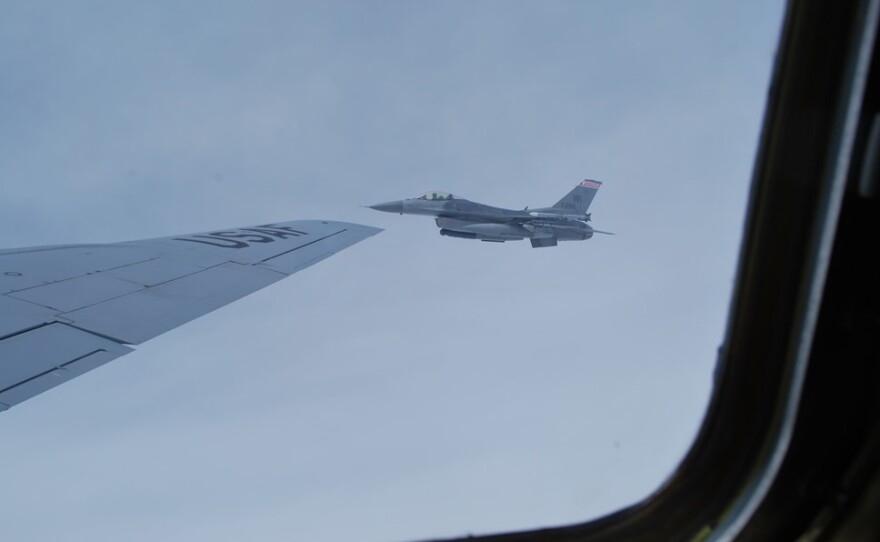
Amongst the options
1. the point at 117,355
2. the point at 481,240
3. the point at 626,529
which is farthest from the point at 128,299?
the point at 481,240

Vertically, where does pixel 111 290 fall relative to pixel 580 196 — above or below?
below

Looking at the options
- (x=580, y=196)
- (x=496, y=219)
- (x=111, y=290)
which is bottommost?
(x=111, y=290)

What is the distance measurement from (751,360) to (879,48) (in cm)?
101

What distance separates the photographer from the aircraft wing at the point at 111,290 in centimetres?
319

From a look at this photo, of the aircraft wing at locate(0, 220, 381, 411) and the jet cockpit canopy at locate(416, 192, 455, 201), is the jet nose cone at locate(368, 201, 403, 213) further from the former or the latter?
the aircraft wing at locate(0, 220, 381, 411)

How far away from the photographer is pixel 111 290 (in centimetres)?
434

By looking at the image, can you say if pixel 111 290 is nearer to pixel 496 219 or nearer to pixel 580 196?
pixel 496 219

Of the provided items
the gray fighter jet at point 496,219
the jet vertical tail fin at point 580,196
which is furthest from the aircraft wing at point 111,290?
the jet vertical tail fin at point 580,196

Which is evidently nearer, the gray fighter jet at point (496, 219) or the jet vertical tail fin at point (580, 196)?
the gray fighter jet at point (496, 219)

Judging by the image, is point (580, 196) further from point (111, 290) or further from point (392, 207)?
point (111, 290)

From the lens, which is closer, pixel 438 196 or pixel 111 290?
pixel 111 290

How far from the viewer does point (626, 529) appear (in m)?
2.11

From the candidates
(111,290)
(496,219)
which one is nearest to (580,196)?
(496,219)

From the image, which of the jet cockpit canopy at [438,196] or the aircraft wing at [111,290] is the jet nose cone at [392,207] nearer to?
the jet cockpit canopy at [438,196]
